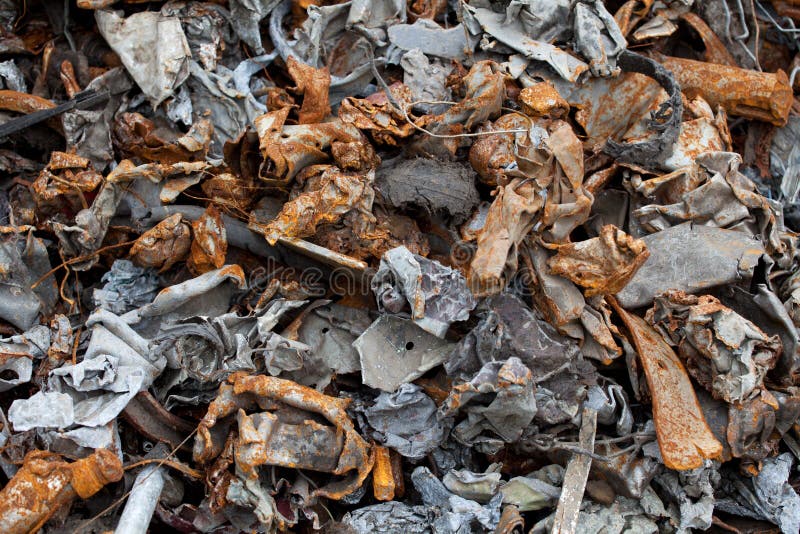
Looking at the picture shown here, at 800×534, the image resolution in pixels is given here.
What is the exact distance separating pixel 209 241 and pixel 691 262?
1.95 m

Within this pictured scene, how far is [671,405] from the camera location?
2.54 m

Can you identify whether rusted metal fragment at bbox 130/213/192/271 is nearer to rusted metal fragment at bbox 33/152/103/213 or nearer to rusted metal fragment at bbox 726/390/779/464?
rusted metal fragment at bbox 33/152/103/213

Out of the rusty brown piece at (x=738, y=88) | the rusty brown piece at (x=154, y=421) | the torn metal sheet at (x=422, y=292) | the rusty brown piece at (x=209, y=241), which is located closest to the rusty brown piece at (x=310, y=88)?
the rusty brown piece at (x=209, y=241)

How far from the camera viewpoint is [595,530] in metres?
2.45

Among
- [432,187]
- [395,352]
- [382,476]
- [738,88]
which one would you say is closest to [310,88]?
[432,187]

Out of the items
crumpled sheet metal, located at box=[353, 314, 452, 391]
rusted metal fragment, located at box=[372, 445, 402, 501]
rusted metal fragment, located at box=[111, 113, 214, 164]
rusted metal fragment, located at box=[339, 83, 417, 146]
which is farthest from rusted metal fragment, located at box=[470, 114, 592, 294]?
rusted metal fragment, located at box=[111, 113, 214, 164]

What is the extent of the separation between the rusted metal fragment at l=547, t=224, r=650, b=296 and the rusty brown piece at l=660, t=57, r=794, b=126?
130 cm

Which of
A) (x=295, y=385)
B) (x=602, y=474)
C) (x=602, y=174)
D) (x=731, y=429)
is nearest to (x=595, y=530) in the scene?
(x=602, y=474)

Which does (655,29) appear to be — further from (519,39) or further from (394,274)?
(394,274)

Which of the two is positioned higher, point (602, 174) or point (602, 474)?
point (602, 174)

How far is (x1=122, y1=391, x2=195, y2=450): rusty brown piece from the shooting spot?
8.40 ft

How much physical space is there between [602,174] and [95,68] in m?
2.52

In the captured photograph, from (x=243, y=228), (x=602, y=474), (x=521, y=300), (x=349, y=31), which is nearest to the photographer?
(x=602, y=474)

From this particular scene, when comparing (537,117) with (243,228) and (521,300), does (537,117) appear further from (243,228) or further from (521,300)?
(243,228)
